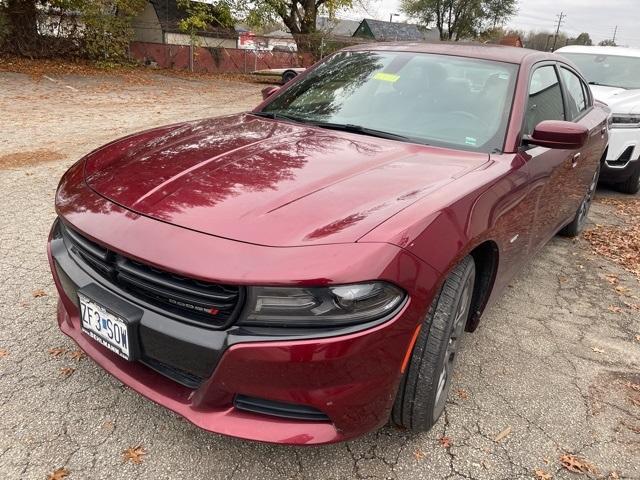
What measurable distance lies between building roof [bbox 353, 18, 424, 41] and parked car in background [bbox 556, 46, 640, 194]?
38604mm

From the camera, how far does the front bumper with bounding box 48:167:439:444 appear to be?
4.95 ft

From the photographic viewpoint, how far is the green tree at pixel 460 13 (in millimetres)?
38469

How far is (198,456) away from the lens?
76.4 inches

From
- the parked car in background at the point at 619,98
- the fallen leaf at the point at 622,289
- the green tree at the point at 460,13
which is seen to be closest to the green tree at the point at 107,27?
the parked car in background at the point at 619,98

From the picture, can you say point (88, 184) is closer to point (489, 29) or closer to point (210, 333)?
point (210, 333)

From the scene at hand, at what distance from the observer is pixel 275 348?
4.96ft

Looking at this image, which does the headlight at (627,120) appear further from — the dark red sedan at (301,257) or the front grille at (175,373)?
the front grille at (175,373)

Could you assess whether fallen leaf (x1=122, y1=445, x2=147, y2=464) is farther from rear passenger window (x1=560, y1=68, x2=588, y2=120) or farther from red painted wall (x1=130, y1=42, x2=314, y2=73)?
red painted wall (x1=130, y1=42, x2=314, y2=73)

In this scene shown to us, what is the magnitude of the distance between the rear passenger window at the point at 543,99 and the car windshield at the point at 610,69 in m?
4.24

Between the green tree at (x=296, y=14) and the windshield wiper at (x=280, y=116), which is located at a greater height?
the green tree at (x=296, y=14)

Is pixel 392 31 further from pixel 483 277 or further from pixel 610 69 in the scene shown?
pixel 483 277

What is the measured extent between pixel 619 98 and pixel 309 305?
19.8 ft

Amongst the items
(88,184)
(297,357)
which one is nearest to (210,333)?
(297,357)

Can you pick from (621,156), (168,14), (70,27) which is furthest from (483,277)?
(168,14)
